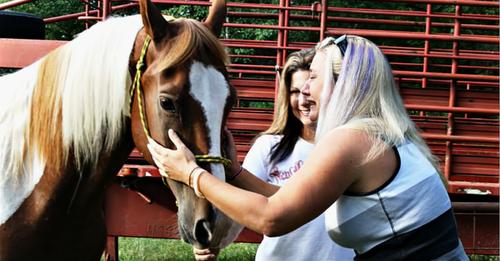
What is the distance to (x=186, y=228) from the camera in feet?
7.25

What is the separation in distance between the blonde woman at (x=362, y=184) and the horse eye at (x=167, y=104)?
19 cm

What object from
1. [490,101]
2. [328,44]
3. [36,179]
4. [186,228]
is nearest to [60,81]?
[36,179]

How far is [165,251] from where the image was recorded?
713 centimetres

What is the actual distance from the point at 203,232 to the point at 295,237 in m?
0.76

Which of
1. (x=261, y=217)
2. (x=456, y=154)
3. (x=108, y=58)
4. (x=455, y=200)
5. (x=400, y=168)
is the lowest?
(x=455, y=200)

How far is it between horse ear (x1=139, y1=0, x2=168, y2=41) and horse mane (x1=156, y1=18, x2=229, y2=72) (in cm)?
6

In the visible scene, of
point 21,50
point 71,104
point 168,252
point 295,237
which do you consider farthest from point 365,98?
point 168,252

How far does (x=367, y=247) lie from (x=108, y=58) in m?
1.28

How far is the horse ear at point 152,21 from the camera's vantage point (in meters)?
2.35

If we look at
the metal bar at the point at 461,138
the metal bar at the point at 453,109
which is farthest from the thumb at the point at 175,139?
the metal bar at the point at 453,109

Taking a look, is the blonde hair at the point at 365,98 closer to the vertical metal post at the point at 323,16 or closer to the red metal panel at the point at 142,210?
the vertical metal post at the point at 323,16

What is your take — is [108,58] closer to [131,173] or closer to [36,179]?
[36,179]

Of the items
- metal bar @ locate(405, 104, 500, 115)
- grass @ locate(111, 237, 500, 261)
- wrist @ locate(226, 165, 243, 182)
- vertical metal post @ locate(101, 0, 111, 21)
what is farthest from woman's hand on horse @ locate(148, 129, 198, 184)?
grass @ locate(111, 237, 500, 261)

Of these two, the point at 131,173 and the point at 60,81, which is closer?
the point at 60,81
